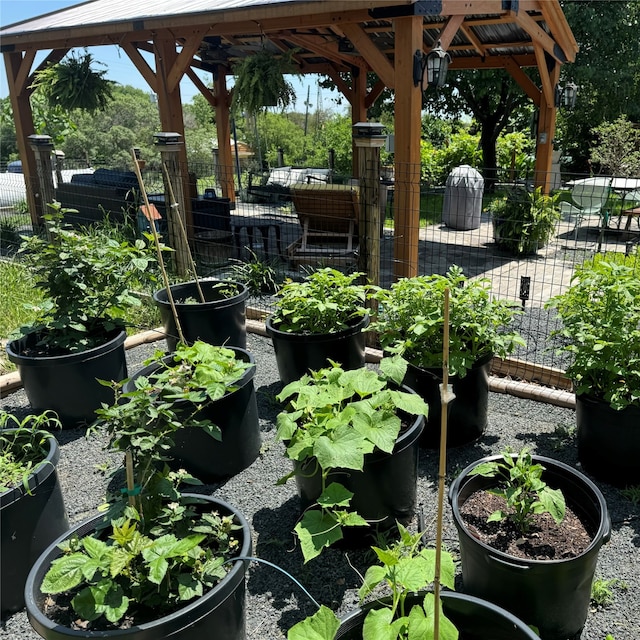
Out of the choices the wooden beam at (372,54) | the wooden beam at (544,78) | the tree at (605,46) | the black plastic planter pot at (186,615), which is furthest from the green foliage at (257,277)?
the tree at (605,46)

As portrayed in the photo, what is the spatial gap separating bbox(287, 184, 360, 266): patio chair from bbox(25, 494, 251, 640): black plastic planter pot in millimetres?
4300

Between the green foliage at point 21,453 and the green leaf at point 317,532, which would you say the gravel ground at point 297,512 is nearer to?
the green leaf at point 317,532

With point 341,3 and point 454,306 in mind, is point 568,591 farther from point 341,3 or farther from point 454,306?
point 341,3

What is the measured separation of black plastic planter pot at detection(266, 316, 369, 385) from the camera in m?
3.25

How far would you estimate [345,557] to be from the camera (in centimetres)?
229

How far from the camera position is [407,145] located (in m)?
4.67

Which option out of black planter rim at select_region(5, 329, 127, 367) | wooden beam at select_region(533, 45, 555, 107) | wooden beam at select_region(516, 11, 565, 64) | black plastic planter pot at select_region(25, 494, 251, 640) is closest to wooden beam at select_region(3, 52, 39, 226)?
black planter rim at select_region(5, 329, 127, 367)

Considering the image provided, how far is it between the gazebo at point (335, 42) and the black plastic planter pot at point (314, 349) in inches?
59.7

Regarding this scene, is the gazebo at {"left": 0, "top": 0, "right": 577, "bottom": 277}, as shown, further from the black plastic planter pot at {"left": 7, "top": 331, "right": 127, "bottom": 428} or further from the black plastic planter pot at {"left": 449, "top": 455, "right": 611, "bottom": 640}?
the black plastic planter pot at {"left": 449, "top": 455, "right": 611, "bottom": 640}

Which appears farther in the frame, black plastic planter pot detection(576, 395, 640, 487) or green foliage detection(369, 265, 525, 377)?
green foliage detection(369, 265, 525, 377)

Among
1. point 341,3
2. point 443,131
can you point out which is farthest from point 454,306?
point 443,131

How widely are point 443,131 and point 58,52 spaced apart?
14.5 metres

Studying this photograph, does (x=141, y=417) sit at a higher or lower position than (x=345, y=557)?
higher

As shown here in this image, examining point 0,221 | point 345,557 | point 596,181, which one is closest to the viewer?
point 345,557
